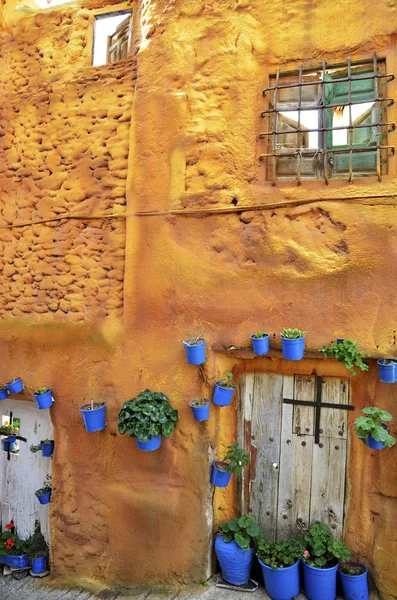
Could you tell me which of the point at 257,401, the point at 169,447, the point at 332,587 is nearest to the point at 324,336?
the point at 257,401

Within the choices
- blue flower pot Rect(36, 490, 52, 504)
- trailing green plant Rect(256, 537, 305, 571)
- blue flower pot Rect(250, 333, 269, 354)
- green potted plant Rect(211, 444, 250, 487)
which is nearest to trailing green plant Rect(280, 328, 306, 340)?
blue flower pot Rect(250, 333, 269, 354)

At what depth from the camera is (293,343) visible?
3.30 m

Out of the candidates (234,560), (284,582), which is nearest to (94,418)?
(234,560)

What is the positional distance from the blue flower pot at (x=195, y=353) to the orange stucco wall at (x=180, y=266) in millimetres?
210

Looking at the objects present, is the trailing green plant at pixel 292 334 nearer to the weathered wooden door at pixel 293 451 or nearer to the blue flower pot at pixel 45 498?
the weathered wooden door at pixel 293 451

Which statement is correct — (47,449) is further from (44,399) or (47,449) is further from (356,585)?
(356,585)

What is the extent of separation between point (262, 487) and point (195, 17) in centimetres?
438

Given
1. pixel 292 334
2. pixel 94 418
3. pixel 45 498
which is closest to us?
pixel 292 334

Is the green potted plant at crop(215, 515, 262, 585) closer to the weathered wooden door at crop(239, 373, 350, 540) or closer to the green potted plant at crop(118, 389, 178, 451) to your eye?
the weathered wooden door at crop(239, 373, 350, 540)

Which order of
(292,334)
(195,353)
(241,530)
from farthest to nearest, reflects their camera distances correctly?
1. (241,530)
2. (195,353)
3. (292,334)

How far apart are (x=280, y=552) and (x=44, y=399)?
2.50 m

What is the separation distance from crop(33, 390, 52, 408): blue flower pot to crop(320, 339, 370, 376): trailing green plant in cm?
262

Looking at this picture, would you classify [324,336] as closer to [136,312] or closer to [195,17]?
[136,312]

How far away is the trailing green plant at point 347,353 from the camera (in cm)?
325
